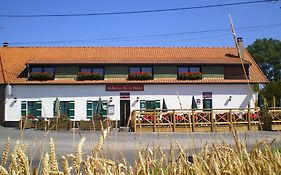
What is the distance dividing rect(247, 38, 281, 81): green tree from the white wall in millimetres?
33097

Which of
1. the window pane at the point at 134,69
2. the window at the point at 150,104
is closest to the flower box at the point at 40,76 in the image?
the window pane at the point at 134,69

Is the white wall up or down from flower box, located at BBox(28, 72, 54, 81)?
down

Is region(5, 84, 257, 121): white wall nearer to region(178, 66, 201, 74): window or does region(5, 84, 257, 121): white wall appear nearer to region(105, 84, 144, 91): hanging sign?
region(105, 84, 144, 91): hanging sign

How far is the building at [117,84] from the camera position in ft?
104

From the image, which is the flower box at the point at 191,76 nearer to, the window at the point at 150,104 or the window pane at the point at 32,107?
the window at the point at 150,104

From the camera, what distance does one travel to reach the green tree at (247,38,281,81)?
209ft

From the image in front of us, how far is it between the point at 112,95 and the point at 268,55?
3950 centimetres

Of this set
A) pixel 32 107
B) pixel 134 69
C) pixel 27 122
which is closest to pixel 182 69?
pixel 134 69

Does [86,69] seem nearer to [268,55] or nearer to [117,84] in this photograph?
[117,84]

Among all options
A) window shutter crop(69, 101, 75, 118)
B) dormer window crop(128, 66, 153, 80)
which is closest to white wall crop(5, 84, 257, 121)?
window shutter crop(69, 101, 75, 118)

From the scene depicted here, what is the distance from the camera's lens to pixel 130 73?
3288 cm

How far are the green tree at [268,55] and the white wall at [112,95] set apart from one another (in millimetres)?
33097

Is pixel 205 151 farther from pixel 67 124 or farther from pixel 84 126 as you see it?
pixel 67 124

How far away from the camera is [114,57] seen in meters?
35.3
